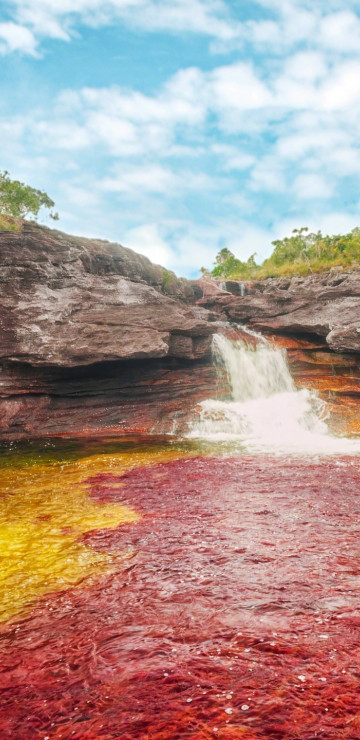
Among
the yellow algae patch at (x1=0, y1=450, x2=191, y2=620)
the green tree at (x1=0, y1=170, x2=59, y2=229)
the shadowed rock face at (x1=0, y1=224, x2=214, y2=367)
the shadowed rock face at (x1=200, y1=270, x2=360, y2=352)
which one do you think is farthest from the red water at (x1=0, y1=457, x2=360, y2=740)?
the green tree at (x1=0, y1=170, x2=59, y2=229)

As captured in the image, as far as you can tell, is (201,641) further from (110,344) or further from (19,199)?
(19,199)

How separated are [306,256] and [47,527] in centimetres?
5512

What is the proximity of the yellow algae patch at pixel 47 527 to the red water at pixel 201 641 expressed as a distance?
0.40 meters

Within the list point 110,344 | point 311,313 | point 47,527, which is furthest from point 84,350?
point 311,313

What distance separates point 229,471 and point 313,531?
587cm

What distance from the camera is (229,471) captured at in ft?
44.9

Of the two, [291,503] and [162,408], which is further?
[162,408]

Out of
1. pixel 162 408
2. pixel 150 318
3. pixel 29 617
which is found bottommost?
pixel 29 617

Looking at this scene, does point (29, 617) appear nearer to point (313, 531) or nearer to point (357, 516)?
point (313, 531)

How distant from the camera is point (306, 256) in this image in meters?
57.1

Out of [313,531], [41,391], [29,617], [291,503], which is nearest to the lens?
[29,617]

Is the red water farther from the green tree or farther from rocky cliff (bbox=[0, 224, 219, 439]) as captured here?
the green tree

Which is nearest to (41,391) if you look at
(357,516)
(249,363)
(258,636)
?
(249,363)

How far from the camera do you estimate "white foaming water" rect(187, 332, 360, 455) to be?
1930 cm
